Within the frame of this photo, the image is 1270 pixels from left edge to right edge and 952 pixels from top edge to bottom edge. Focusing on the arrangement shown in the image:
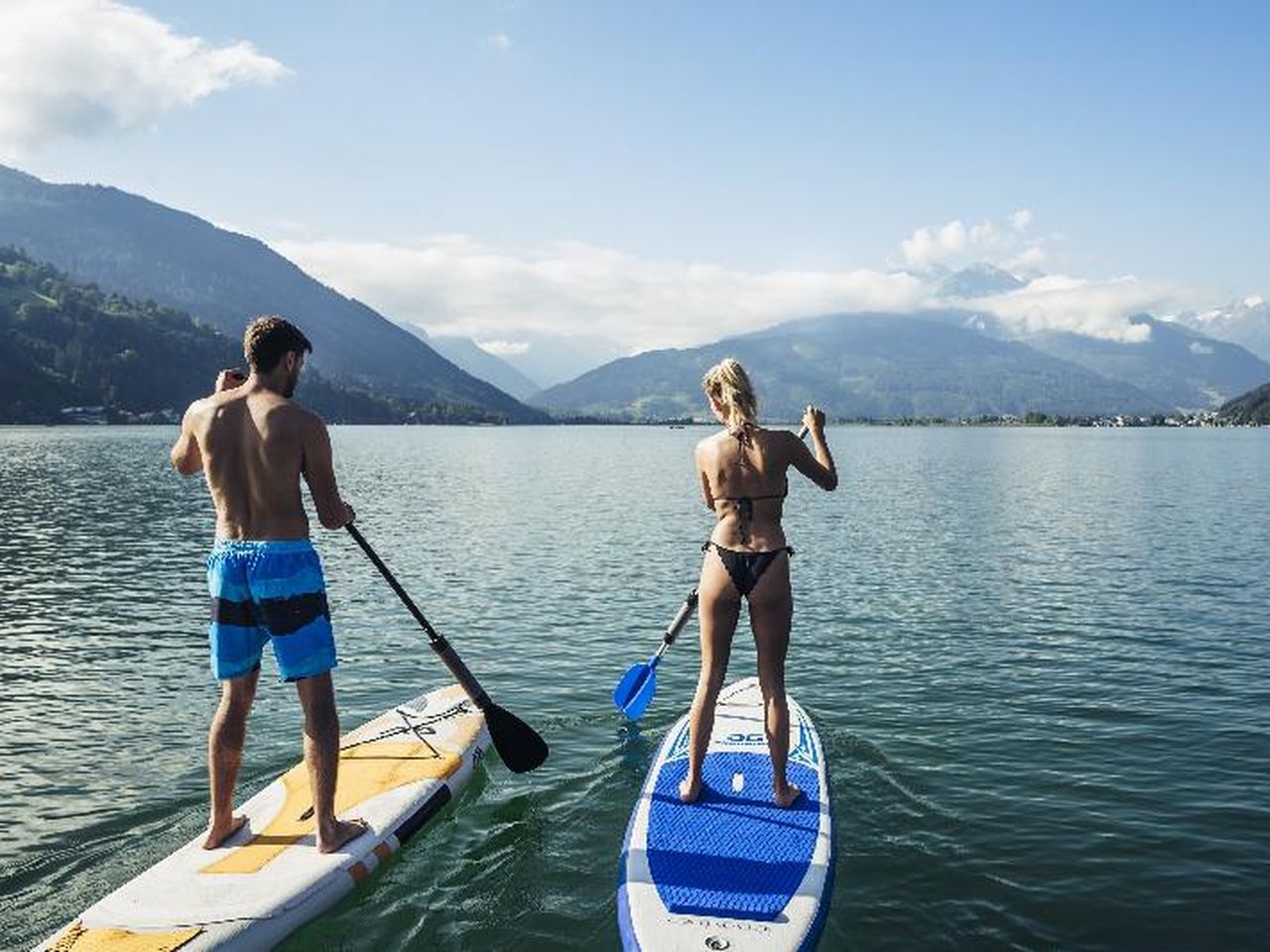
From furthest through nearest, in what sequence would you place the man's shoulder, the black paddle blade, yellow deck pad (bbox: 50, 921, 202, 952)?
1. the black paddle blade
2. the man's shoulder
3. yellow deck pad (bbox: 50, 921, 202, 952)

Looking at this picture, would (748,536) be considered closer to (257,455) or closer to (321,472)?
(321,472)

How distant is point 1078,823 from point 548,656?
10.1m

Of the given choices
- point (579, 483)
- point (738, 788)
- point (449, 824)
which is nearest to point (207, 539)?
point (449, 824)

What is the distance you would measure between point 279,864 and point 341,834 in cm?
62

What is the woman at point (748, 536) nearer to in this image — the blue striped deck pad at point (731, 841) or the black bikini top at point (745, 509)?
the black bikini top at point (745, 509)

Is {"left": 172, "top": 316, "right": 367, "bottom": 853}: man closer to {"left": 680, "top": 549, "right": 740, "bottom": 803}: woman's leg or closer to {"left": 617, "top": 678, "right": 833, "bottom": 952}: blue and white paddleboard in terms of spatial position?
{"left": 617, "top": 678, "right": 833, "bottom": 952}: blue and white paddleboard

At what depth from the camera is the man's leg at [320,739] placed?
294 inches

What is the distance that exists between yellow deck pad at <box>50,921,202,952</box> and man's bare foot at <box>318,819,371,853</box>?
135 centimetres

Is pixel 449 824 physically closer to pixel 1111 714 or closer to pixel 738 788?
pixel 738 788

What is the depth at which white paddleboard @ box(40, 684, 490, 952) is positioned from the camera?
6.60 metres

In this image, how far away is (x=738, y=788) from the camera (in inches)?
358

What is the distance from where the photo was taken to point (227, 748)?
305 inches

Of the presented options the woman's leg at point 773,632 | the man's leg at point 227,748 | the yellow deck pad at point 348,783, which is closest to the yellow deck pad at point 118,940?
the yellow deck pad at point 348,783

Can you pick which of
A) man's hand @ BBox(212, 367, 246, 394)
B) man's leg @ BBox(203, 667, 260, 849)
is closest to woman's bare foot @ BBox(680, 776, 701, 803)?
man's leg @ BBox(203, 667, 260, 849)
